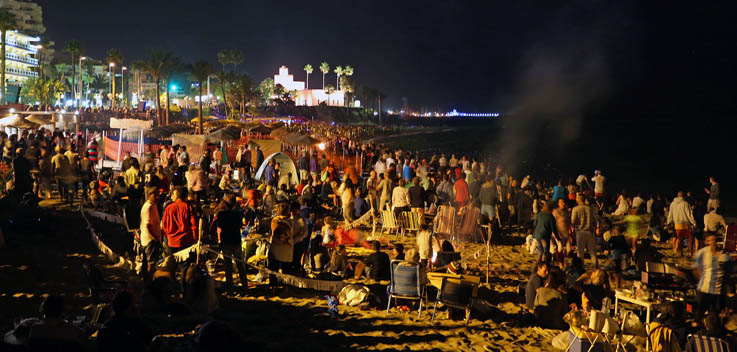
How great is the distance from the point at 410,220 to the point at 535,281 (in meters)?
5.61

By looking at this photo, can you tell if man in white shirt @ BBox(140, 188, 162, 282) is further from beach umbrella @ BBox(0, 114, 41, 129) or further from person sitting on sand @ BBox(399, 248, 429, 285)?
beach umbrella @ BBox(0, 114, 41, 129)

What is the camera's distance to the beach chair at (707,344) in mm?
5453

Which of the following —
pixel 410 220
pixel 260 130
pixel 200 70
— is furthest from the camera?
pixel 200 70

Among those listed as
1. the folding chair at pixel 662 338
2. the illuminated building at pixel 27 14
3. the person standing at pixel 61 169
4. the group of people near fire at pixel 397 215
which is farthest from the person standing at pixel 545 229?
the illuminated building at pixel 27 14

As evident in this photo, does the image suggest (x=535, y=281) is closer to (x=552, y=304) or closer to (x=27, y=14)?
(x=552, y=304)

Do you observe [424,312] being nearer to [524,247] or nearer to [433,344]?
[433,344]

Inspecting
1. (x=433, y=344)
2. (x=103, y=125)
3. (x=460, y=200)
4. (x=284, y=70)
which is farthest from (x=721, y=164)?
(x=284, y=70)

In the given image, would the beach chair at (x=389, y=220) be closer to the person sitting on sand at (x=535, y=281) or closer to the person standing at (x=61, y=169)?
the person sitting on sand at (x=535, y=281)

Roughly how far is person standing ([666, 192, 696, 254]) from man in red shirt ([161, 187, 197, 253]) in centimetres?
1035

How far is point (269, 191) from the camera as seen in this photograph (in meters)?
13.2

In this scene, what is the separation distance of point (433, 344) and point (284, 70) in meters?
189

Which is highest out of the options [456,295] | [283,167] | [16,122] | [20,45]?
[20,45]

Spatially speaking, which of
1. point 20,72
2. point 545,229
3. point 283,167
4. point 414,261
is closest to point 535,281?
point 414,261

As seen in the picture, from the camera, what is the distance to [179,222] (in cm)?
791
